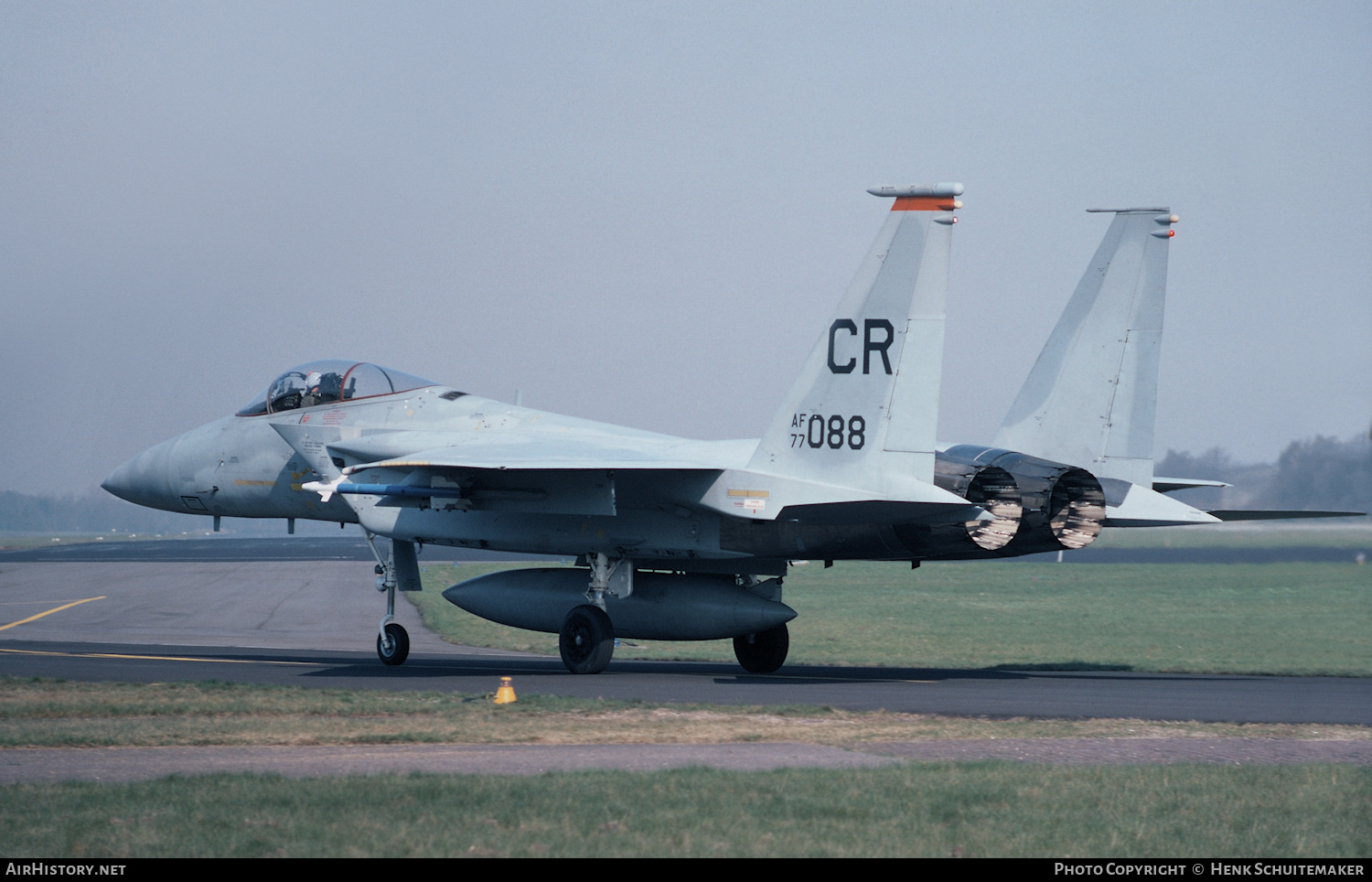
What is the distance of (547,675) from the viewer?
1777 centimetres

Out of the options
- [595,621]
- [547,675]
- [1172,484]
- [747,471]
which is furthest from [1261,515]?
[547,675]

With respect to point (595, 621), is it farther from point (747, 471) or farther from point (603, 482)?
point (747, 471)

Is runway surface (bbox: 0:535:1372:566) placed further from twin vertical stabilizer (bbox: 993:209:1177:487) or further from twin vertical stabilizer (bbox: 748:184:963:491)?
twin vertical stabilizer (bbox: 748:184:963:491)

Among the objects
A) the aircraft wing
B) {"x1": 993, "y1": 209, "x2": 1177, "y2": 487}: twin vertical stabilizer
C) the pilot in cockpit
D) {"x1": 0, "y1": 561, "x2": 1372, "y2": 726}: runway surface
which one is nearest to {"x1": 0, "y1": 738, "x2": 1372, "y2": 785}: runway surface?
{"x1": 0, "y1": 561, "x2": 1372, "y2": 726}: runway surface

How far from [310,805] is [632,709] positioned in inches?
231

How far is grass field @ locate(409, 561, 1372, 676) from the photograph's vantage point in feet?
71.1

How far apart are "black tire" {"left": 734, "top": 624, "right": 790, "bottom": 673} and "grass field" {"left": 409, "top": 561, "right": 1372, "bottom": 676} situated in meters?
2.39

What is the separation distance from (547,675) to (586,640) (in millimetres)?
770

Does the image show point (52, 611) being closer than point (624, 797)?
No

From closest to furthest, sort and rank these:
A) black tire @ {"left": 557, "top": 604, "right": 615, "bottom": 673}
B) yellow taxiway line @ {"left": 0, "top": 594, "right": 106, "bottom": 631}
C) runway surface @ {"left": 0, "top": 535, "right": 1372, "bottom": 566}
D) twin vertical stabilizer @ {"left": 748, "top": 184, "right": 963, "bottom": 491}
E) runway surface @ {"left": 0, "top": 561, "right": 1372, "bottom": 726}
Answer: runway surface @ {"left": 0, "top": 561, "right": 1372, "bottom": 726} → twin vertical stabilizer @ {"left": 748, "top": 184, "right": 963, "bottom": 491} → black tire @ {"left": 557, "top": 604, "right": 615, "bottom": 673} → yellow taxiway line @ {"left": 0, "top": 594, "right": 106, "bottom": 631} → runway surface @ {"left": 0, "top": 535, "right": 1372, "bottom": 566}

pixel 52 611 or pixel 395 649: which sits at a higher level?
pixel 395 649

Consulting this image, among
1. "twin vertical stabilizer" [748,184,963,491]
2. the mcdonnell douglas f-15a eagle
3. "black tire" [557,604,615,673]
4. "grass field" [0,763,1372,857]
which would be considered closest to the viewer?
"grass field" [0,763,1372,857]
